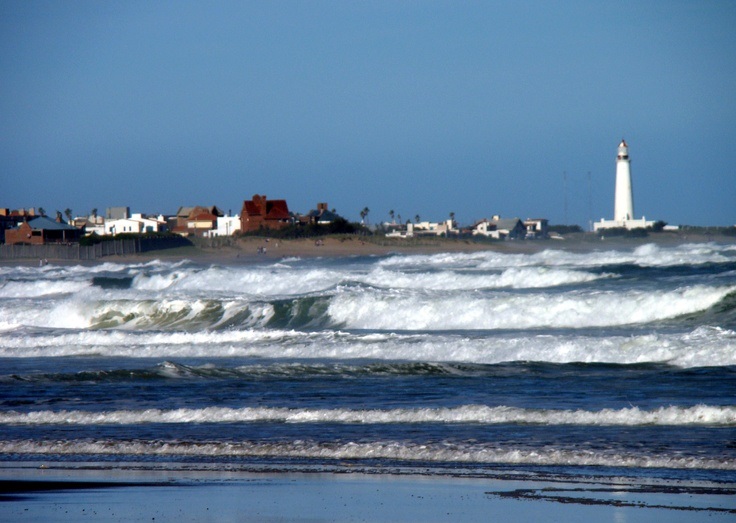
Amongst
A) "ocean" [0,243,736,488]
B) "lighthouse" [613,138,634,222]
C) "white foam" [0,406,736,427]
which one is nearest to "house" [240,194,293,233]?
Result: "lighthouse" [613,138,634,222]

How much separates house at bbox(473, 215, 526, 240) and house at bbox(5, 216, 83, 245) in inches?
1704

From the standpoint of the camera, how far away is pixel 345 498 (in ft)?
26.6

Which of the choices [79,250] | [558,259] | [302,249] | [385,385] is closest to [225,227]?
[302,249]

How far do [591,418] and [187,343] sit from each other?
40.1ft

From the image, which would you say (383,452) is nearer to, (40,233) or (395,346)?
(395,346)

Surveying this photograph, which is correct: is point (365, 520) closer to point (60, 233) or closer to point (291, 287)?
point (291, 287)

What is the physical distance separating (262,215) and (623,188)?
3517cm

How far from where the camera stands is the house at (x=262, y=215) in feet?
317

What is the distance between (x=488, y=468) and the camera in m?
9.18

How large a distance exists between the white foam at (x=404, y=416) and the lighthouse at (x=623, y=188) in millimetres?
87945

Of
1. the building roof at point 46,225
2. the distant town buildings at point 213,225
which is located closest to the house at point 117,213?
the distant town buildings at point 213,225

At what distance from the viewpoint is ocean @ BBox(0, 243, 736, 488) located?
9836 millimetres

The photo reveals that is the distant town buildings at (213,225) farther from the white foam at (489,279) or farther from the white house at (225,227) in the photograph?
the white foam at (489,279)

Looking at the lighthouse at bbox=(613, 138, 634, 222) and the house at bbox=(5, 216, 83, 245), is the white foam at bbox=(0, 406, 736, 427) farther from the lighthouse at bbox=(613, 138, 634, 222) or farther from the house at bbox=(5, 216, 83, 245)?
the lighthouse at bbox=(613, 138, 634, 222)
